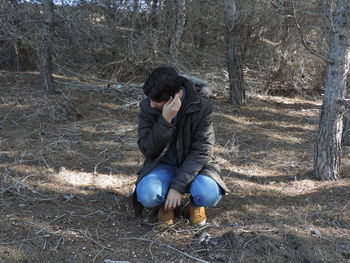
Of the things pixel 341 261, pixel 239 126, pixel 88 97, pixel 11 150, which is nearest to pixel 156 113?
pixel 341 261

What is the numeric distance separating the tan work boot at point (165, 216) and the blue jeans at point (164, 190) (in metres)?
0.11

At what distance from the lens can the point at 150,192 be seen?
8.49 ft

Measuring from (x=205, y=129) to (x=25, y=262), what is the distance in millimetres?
1329

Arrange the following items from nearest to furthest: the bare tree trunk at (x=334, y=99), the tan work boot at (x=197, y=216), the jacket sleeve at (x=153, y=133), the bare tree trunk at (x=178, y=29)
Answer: the jacket sleeve at (x=153, y=133) < the tan work boot at (x=197, y=216) < the bare tree trunk at (x=334, y=99) < the bare tree trunk at (x=178, y=29)

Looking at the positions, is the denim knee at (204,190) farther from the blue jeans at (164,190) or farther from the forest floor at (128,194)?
the forest floor at (128,194)

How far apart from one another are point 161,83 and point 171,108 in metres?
0.17

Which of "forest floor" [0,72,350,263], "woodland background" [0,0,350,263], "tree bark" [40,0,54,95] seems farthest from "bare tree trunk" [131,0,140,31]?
"forest floor" [0,72,350,263]

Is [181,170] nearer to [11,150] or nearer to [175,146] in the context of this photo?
[175,146]

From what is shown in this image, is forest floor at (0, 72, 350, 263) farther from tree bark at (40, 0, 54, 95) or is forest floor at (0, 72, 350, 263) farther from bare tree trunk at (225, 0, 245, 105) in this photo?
bare tree trunk at (225, 0, 245, 105)

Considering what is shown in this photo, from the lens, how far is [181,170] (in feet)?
8.62

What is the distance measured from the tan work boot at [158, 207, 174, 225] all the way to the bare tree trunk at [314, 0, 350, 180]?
138 centimetres

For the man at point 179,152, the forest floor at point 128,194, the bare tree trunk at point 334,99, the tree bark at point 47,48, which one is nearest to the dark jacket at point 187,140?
the man at point 179,152

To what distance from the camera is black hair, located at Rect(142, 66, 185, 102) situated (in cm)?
242

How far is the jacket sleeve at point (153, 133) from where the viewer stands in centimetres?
252
